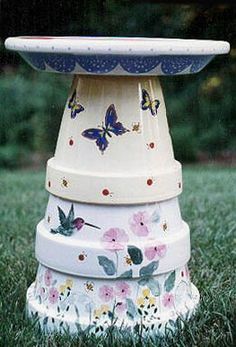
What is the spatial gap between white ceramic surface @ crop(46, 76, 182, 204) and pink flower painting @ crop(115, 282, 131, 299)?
0.22 metres

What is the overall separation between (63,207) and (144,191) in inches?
8.6

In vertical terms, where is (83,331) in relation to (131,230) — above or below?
below

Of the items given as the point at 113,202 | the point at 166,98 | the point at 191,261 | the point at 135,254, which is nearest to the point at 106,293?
the point at 135,254

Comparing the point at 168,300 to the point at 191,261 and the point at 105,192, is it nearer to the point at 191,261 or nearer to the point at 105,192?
the point at 105,192

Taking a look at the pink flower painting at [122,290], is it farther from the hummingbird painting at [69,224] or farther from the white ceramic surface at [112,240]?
the hummingbird painting at [69,224]

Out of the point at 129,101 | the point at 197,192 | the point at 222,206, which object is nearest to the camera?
the point at 129,101

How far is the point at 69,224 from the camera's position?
203cm

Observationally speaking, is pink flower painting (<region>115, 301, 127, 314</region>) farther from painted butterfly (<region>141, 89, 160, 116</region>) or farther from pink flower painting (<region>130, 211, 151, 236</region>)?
painted butterfly (<region>141, 89, 160, 116</region>)

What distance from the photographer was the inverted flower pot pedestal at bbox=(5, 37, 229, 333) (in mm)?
1971

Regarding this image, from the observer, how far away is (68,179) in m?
2.01

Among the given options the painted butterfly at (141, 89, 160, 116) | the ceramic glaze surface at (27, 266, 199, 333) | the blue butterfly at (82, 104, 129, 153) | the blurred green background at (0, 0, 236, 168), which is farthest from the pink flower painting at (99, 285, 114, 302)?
the blurred green background at (0, 0, 236, 168)

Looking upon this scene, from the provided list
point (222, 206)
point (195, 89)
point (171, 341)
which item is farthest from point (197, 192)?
point (171, 341)

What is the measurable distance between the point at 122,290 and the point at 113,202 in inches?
9.1

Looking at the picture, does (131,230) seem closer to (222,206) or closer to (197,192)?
(222,206)
